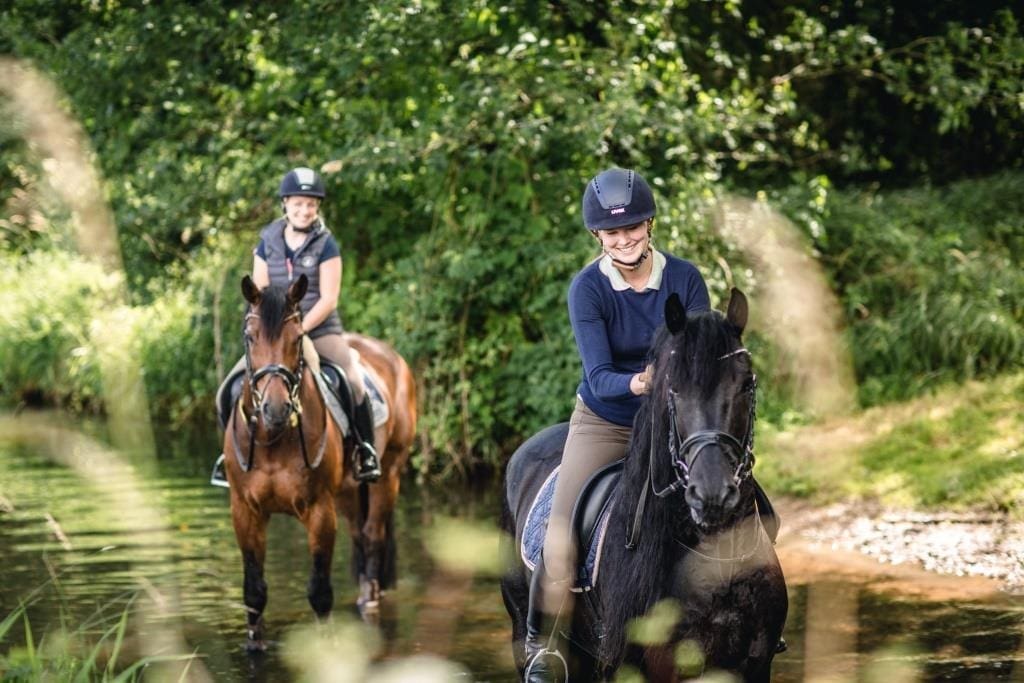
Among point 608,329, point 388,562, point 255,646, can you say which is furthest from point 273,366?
point 608,329

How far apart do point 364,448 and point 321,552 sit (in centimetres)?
99

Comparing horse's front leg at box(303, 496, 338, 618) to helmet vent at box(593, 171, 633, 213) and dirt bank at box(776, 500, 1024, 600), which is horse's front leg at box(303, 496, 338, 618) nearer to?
dirt bank at box(776, 500, 1024, 600)

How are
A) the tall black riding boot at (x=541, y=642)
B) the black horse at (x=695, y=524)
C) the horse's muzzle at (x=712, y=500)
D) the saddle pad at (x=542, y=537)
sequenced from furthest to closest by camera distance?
the tall black riding boot at (x=541, y=642)
the saddle pad at (x=542, y=537)
the black horse at (x=695, y=524)
the horse's muzzle at (x=712, y=500)

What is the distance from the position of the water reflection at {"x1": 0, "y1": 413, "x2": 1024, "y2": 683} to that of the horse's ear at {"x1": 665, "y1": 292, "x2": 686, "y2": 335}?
3.27ft

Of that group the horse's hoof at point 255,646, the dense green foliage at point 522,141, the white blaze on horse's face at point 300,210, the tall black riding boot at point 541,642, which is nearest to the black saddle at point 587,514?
→ the tall black riding boot at point 541,642

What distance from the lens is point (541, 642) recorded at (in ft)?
17.6

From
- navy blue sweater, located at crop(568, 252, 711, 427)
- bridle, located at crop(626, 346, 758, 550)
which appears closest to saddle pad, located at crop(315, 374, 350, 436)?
navy blue sweater, located at crop(568, 252, 711, 427)

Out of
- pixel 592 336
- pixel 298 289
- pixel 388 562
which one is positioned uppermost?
pixel 592 336

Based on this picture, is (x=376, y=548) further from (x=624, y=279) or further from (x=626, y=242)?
(x=626, y=242)

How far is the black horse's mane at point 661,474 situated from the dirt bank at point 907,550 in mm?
4807

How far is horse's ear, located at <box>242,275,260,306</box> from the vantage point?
811cm

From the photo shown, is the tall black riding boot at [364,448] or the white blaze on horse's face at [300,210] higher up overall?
the white blaze on horse's face at [300,210]

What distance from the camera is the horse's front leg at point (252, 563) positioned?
848cm

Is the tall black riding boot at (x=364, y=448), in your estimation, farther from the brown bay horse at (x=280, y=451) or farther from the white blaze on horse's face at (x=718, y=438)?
the white blaze on horse's face at (x=718, y=438)
